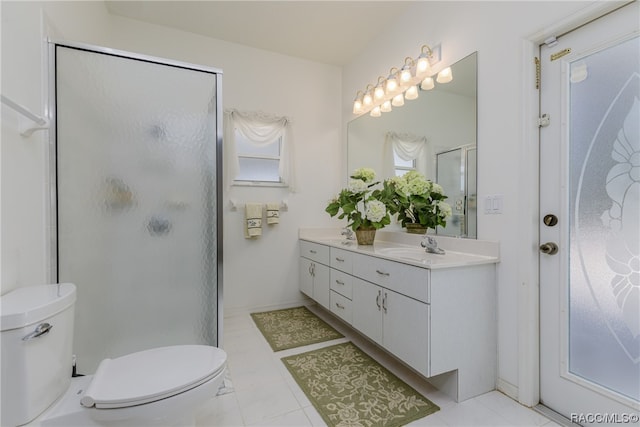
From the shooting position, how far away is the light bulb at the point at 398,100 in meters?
2.43

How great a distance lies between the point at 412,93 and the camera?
7.57 feet

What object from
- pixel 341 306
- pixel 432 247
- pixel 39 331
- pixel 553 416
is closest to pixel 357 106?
pixel 432 247

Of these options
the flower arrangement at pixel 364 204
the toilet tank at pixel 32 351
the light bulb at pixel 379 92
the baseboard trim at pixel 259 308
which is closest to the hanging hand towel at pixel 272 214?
the flower arrangement at pixel 364 204

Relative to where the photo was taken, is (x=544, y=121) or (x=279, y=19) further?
(x=279, y=19)

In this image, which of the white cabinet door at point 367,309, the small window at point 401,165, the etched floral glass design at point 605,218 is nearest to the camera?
the etched floral glass design at point 605,218

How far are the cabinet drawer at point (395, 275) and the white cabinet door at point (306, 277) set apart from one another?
827 mm

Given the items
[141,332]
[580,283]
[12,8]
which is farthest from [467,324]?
[12,8]

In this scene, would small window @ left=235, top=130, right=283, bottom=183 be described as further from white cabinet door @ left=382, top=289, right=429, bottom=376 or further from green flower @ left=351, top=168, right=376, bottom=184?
white cabinet door @ left=382, top=289, right=429, bottom=376

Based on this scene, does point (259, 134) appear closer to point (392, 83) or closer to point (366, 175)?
point (366, 175)

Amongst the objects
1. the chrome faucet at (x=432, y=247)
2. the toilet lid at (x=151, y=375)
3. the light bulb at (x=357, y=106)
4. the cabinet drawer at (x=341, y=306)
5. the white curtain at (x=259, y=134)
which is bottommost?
the cabinet drawer at (x=341, y=306)

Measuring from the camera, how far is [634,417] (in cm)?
120

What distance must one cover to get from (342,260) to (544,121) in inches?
58.2

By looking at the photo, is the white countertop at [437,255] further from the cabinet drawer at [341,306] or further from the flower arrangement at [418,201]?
the cabinet drawer at [341,306]

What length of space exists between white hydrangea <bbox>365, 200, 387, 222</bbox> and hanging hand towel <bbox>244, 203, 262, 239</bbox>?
110 cm
